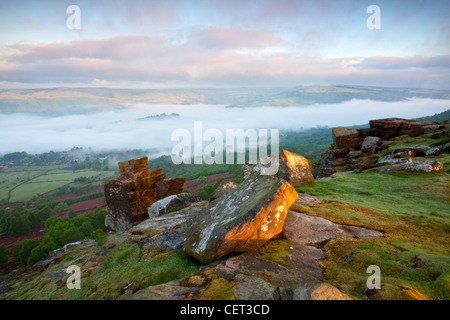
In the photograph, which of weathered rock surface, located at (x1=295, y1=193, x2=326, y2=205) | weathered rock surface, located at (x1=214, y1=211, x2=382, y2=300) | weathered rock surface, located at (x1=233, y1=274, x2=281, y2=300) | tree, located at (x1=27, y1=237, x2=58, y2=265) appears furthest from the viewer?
tree, located at (x1=27, y1=237, x2=58, y2=265)

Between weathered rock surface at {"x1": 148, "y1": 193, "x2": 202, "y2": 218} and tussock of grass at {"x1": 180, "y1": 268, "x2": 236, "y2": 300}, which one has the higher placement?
tussock of grass at {"x1": 180, "y1": 268, "x2": 236, "y2": 300}

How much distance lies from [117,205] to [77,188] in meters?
133

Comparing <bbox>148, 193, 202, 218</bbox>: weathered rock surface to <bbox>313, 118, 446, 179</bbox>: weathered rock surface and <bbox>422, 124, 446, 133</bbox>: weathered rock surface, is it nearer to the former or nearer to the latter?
<bbox>313, 118, 446, 179</bbox>: weathered rock surface

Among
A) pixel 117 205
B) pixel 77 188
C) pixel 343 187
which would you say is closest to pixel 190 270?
pixel 343 187

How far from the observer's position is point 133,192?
2562 cm

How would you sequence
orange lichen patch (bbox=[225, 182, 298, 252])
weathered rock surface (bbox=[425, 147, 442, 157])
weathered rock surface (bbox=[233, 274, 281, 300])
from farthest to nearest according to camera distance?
weathered rock surface (bbox=[425, 147, 442, 157]) → orange lichen patch (bbox=[225, 182, 298, 252]) → weathered rock surface (bbox=[233, 274, 281, 300])

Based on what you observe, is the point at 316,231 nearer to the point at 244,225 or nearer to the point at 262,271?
the point at 244,225

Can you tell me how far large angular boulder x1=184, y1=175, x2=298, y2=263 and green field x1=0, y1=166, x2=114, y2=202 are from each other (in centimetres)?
15492

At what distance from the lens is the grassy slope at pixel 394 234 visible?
19.3 ft

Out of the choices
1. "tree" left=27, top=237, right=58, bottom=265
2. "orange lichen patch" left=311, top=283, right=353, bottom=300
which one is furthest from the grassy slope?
"tree" left=27, top=237, right=58, bottom=265

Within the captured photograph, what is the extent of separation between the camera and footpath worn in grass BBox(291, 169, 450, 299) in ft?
19.1

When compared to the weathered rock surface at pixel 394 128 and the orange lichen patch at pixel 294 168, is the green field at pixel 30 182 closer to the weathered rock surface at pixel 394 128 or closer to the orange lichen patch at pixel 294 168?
the orange lichen patch at pixel 294 168

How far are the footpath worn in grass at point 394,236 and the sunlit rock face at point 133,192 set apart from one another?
1740cm

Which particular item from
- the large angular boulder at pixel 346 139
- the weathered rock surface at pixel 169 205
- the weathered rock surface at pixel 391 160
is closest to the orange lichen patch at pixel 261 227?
the weathered rock surface at pixel 169 205
